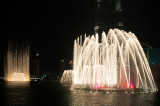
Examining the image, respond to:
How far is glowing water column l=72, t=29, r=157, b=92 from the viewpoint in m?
33.8

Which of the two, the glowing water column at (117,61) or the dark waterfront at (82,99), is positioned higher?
the glowing water column at (117,61)

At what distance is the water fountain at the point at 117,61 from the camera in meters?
33.7

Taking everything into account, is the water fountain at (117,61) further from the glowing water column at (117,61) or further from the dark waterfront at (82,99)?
the dark waterfront at (82,99)

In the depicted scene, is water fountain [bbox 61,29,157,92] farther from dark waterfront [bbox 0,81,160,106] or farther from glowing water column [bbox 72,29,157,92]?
dark waterfront [bbox 0,81,160,106]

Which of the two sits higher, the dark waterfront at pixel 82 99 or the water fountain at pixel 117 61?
the water fountain at pixel 117 61

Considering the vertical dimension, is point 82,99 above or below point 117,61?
below

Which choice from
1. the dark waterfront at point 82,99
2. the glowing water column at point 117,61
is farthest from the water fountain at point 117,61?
the dark waterfront at point 82,99

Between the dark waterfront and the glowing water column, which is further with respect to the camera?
the glowing water column

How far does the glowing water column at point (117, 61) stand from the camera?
33.8 meters

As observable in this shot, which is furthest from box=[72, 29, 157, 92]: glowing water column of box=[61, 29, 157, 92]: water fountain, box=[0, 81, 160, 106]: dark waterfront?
box=[0, 81, 160, 106]: dark waterfront

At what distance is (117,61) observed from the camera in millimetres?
34969

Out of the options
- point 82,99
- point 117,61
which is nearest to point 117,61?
point 117,61

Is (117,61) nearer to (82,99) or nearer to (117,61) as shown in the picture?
(117,61)

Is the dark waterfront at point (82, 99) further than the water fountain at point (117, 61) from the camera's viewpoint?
No
